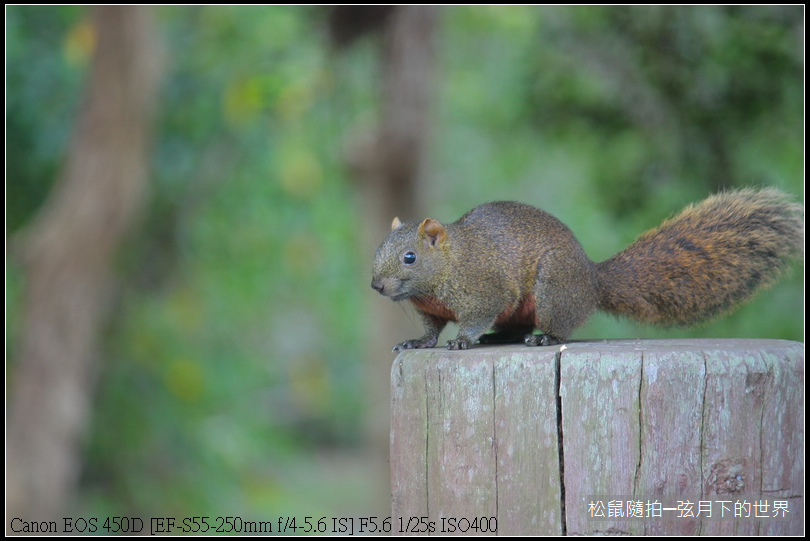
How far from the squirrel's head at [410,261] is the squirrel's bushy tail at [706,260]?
0.54 m

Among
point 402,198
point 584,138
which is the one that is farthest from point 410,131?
point 584,138

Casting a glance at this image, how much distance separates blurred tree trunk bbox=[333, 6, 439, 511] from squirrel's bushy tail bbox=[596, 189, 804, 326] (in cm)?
305

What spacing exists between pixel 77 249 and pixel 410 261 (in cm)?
448

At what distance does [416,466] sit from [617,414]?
1.67 ft

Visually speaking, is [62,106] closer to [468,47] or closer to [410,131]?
[410,131]

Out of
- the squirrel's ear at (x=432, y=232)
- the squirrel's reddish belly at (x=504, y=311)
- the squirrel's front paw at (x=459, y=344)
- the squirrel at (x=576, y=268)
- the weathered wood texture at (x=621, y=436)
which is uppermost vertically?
the squirrel's ear at (x=432, y=232)

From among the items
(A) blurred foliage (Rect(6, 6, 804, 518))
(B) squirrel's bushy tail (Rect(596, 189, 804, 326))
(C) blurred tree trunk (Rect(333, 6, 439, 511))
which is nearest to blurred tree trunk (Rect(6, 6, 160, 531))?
(A) blurred foliage (Rect(6, 6, 804, 518))

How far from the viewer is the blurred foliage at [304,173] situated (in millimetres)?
5156

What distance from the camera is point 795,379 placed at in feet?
7.23

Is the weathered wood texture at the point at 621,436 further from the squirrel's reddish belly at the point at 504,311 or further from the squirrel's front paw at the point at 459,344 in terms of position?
the squirrel's reddish belly at the point at 504,311

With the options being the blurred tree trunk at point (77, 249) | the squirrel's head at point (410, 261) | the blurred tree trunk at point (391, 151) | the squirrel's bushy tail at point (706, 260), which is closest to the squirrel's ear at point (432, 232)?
the squirrel's head at point (410, 261)

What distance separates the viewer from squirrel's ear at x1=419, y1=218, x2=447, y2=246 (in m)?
3.00

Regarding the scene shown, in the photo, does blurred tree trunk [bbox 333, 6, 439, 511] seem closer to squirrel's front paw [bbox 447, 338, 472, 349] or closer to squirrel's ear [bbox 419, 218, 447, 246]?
squirrel's ear [bbox 419, 218, 447, 246]

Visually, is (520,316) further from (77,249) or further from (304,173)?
(304,173)
